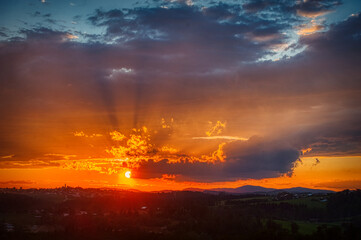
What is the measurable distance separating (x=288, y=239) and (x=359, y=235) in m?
38.8

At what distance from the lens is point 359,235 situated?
178 m

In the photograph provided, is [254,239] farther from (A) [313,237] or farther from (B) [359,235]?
(B) [359,235]

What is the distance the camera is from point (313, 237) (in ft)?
587

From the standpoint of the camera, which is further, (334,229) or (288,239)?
(334,229)

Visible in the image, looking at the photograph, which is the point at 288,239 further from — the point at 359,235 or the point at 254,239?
the point at 359,235

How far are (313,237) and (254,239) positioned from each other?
101ft

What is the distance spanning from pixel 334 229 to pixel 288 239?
105 feet

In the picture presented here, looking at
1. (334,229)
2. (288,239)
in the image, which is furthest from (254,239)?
(334,229)

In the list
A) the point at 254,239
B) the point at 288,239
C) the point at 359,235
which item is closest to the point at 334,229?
the point at 359,235

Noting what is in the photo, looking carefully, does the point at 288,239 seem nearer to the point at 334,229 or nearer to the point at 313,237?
the point at 313,237

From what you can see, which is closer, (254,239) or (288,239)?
(288,239)

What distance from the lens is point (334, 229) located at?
18700cm

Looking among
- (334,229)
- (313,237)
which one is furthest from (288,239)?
(334,229)

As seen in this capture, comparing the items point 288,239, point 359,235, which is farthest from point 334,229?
point 288,239
